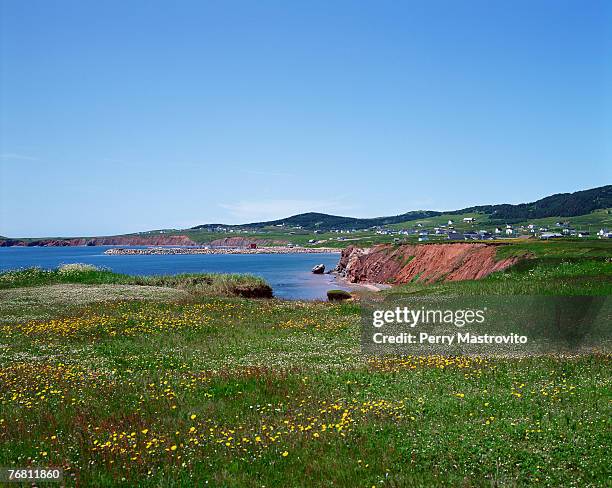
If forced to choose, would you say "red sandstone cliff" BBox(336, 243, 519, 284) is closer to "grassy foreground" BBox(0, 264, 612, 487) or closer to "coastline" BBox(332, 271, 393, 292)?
"coastline" BBox(332, 271, 393, 292)

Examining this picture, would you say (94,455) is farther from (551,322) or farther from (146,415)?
(551,322)

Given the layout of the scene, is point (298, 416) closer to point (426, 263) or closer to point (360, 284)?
point (426, 263)

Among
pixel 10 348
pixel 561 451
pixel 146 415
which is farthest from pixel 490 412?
pixel 10 348

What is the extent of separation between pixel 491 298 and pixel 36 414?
25.6 meters

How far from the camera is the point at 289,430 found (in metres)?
11.6

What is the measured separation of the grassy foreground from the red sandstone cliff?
1860 inches

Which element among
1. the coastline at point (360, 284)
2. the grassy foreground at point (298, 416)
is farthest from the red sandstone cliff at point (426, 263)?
the grassy foreground at point (298, 416)

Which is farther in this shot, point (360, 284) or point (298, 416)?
point (360, 284)

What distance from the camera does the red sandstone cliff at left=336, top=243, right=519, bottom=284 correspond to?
230 ft

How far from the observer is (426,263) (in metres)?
91.4

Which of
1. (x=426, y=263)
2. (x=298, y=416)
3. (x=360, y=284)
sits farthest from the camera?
(x=360, y=284)

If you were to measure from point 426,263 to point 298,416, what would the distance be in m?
81.7

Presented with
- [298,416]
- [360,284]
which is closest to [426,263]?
[360,284]

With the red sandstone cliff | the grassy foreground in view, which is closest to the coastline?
the red sandstone cliff
